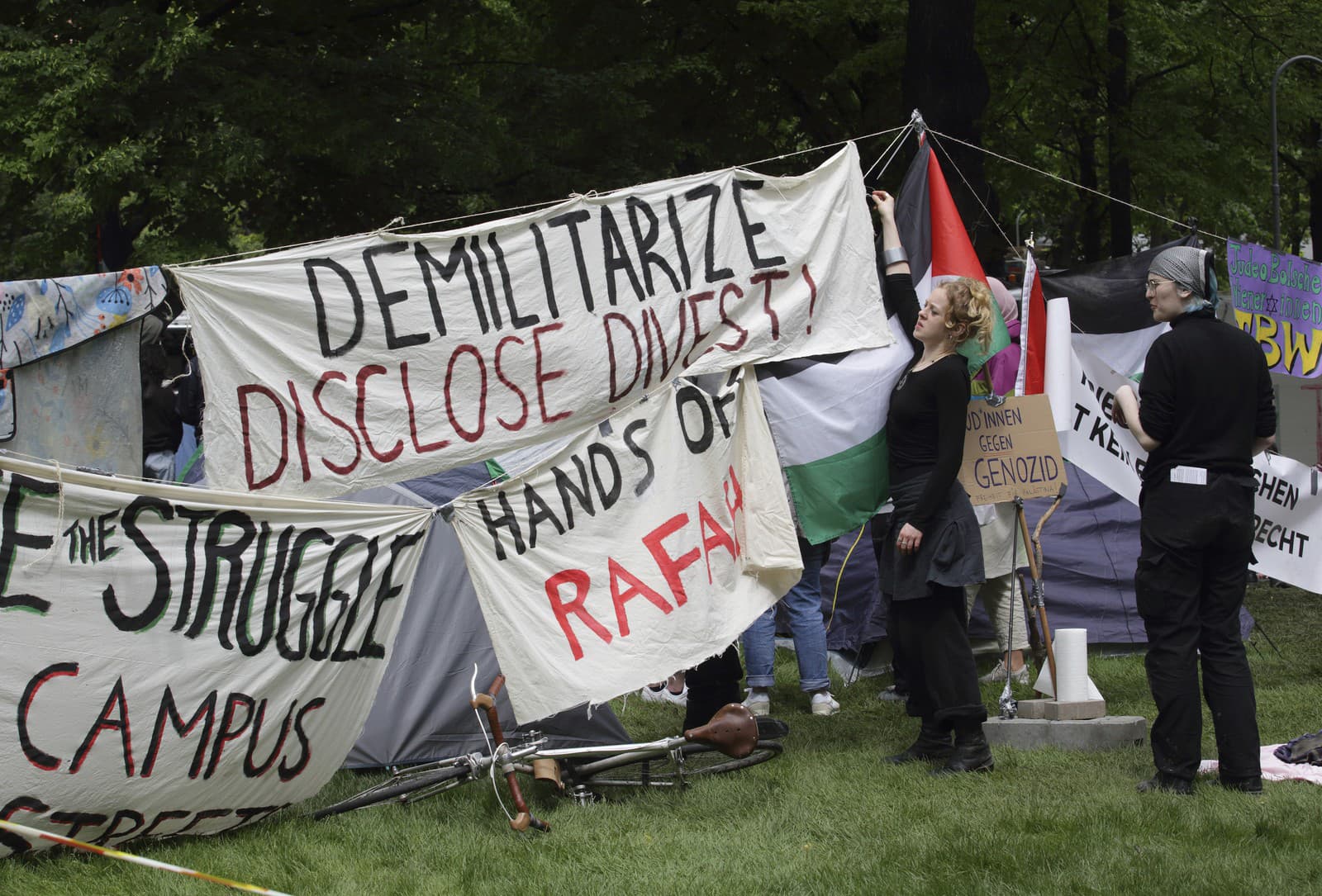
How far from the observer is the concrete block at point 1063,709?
623 centimetres

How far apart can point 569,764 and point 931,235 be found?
2883 millimetres

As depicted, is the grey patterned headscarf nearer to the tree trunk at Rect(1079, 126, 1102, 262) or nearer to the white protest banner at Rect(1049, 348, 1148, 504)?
the white protest banner at Rect(1049, 348, 1148, 504)

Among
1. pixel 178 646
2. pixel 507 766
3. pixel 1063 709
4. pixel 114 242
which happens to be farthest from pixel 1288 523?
pixel 114 242

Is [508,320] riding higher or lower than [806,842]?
higher

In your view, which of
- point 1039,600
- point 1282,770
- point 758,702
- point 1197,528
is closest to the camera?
point 1197,528

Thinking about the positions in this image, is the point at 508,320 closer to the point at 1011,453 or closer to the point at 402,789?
the point at 402,789

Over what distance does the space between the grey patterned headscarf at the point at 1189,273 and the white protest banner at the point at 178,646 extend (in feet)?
9.25

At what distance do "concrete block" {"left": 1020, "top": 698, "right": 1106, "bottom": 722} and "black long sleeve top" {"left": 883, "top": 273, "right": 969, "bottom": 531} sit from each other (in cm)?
117

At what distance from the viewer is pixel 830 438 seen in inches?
239

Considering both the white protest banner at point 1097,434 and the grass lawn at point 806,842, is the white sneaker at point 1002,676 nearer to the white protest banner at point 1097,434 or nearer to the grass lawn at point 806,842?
the white protest banner at point 1097,434

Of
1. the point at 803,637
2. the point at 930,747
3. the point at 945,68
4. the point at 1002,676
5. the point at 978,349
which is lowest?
the point at 1002,676

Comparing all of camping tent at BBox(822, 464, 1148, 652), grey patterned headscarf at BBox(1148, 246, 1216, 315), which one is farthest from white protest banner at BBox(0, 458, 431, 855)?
camping tent at BBox(822, 464, 1148, 652)

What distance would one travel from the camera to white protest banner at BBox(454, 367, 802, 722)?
5.26 metres

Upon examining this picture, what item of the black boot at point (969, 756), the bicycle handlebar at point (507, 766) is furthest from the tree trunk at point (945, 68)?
the bicycle handlebar at point (507, 766)
